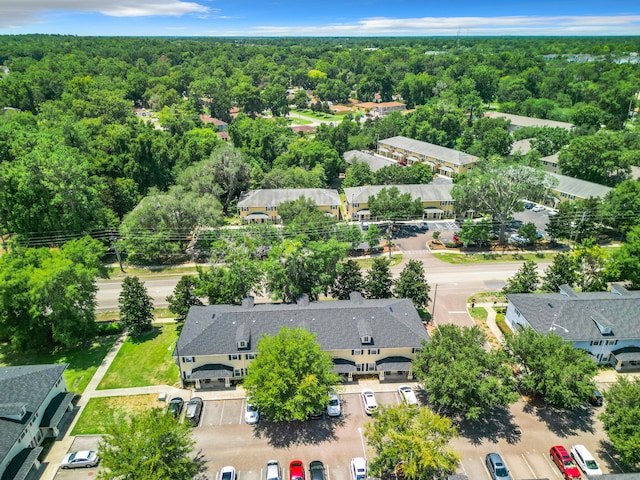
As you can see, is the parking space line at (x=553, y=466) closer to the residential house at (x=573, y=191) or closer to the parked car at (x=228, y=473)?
the parked car at (x=228, y=473)

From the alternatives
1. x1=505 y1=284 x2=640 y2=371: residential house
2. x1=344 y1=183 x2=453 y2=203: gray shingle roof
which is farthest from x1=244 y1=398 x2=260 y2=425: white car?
x1=344 y1=183 x2=453 y2=203: gray shingle roof

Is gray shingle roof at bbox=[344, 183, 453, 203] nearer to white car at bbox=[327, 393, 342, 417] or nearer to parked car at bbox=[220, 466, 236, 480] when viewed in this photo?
white car at bbox=[327, 393, 342, 417]

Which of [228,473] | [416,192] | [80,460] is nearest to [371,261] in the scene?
[416,192]

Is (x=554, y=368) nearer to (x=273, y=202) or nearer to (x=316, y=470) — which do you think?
(x=316, y=470)

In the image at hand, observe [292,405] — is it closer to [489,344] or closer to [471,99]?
[489,344]

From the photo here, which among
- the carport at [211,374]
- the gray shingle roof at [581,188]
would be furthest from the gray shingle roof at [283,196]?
the gray shingle roof at [581,188]

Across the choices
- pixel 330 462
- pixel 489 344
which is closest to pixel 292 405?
pixel 330 462
